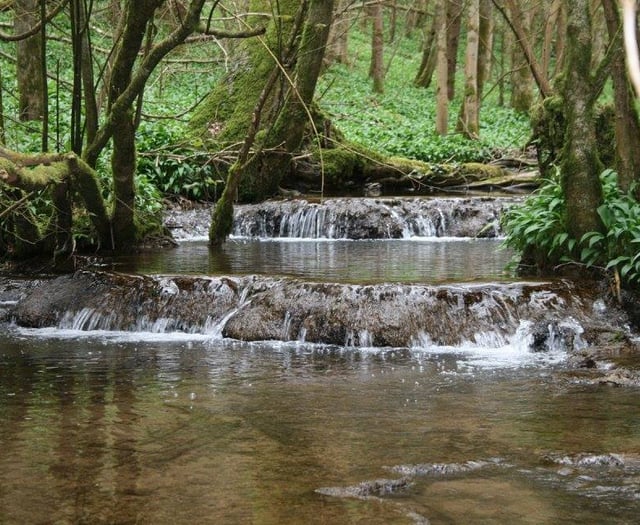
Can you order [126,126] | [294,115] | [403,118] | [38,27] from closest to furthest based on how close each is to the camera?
[38,27], [126,126], [294,115], [403,118]

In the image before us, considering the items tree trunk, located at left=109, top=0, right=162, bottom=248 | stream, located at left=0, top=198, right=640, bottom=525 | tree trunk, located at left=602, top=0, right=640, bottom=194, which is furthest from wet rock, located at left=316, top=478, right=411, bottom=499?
tree trunk, located at left=602, top=0, right=640, bottom=194

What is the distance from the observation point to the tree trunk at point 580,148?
774cm

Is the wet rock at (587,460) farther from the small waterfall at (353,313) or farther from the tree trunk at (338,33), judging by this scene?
the tree trunk at (338,33)

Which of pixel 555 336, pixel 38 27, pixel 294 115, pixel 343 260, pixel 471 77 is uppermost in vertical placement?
pixel 471 77

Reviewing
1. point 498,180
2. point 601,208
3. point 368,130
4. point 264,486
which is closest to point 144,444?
point 264,486

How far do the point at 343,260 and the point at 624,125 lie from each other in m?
3.89

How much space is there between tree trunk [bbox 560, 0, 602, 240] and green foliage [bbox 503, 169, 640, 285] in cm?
12

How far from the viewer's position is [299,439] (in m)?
4.66

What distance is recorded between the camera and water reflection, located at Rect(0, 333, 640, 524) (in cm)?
359

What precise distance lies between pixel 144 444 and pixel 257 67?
13.2 meters

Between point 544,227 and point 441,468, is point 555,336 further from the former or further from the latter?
point 441,468

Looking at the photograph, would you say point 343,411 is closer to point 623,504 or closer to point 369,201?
point 623,504

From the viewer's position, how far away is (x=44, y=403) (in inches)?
215

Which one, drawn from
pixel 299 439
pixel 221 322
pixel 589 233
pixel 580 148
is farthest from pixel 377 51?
pixel 299 439
